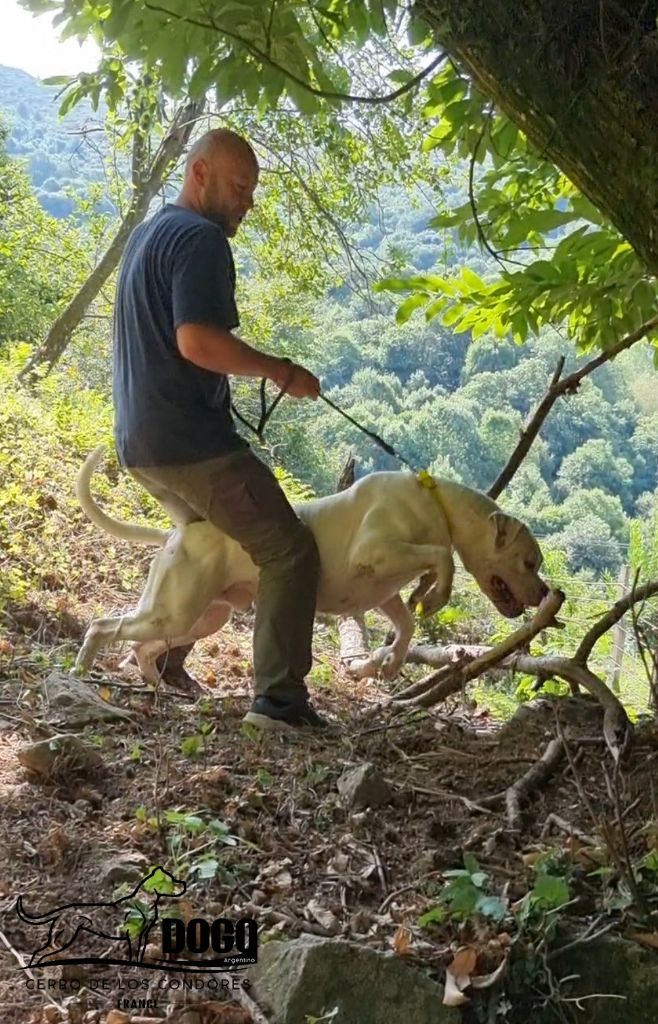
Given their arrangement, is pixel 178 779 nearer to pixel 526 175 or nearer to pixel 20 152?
pixel 526 175

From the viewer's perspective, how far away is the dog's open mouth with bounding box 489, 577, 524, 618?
4.79 metres

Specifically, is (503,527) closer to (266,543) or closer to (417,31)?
(266,543)

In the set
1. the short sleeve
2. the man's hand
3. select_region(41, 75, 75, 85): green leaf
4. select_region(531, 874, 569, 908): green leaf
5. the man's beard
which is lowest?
select_region(531, 874, 569, 908): green leaf

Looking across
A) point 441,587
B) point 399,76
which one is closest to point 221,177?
point 399,76

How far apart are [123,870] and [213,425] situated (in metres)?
2.06

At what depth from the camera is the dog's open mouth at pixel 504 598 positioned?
4.79 m

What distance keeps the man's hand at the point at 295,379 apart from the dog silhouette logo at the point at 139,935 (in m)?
2.09

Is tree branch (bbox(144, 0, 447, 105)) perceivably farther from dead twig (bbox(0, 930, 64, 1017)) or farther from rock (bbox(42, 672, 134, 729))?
dead twig (bbox(0, 930, 64, 1017))

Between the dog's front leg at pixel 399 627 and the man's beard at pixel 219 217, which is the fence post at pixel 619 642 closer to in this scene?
the dog's front leg at pixel 399 627

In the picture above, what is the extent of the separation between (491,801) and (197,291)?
6.99 ft

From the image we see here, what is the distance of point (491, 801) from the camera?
2.99m

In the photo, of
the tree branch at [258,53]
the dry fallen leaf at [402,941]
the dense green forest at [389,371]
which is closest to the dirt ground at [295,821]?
the dry fallen leaf at [402,941]

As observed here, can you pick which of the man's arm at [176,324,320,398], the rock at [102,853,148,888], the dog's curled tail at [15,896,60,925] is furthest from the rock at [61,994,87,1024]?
the man's arm at [176,324,320,398]

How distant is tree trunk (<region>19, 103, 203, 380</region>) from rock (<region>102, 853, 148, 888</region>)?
10.4 m
